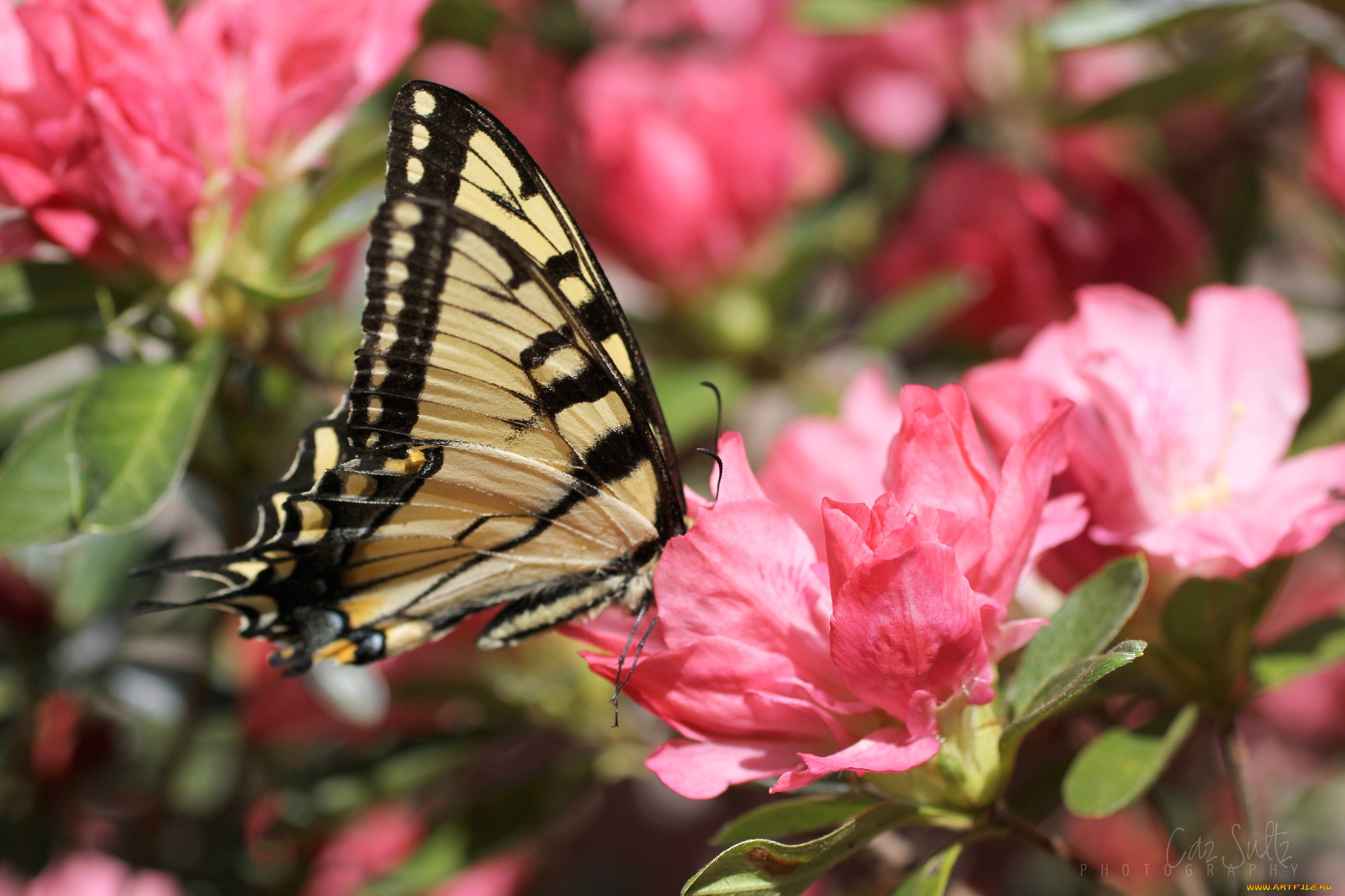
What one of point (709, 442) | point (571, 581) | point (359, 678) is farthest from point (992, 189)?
Result: point (359, 678)

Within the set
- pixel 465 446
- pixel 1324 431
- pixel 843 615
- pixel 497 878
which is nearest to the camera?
pixel 843 615

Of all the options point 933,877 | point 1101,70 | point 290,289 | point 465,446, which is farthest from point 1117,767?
point 1101,70

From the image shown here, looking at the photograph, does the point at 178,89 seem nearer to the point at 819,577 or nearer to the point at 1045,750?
the point at 819,577

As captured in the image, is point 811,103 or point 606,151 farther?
point 811,103

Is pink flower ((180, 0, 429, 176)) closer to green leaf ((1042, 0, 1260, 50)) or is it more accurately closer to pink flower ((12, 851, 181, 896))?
green leaf ((1042, 0, 1260, 50))

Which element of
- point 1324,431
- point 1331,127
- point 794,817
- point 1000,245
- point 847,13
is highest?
point 847,13

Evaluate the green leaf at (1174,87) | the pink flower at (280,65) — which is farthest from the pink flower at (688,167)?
the pink flower at (280,65)
